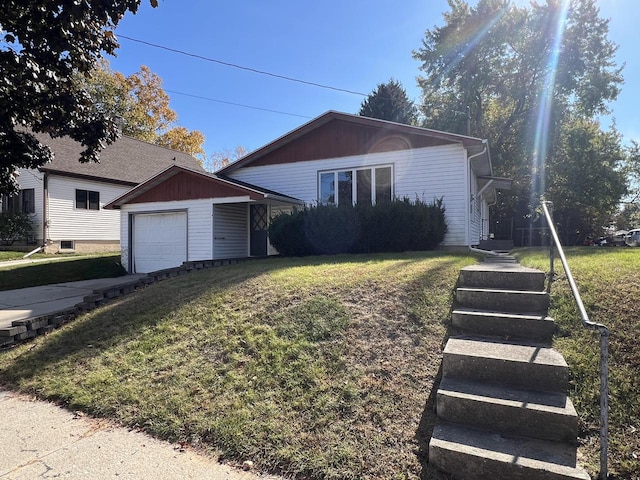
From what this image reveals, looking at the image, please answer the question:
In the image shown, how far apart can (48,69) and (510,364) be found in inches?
284

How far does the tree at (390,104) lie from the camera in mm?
30641

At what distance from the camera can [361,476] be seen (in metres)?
2.57

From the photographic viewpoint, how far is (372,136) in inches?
461

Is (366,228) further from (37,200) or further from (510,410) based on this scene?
(37,200)

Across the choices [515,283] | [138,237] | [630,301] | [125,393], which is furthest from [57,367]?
[138,237]

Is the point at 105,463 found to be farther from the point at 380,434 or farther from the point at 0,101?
the point at 0,101

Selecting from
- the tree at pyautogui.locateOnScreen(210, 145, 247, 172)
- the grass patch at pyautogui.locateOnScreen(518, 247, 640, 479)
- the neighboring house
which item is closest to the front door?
the neighboring house

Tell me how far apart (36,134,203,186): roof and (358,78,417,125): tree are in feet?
50.7

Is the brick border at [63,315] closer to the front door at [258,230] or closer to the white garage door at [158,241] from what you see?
the white garage door at [158,241]

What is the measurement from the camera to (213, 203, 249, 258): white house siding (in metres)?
12.2

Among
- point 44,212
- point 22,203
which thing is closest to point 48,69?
point 44,212

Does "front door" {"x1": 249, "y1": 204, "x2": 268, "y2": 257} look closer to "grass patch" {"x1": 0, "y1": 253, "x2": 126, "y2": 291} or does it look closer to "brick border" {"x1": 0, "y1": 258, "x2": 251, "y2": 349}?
"brick border" {"x1": 0, "y1": 258, "x2": 251, "y2": 349}

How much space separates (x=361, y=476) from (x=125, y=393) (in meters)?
2.65

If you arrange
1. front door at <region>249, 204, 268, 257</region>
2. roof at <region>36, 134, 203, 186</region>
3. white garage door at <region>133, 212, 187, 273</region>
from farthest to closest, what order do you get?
roof at <region>36, 134, 203, 186</region>
front door at <region>249, 204, 268, 257</region>
white garage door at <region>133, 212, 187, 273</region>
